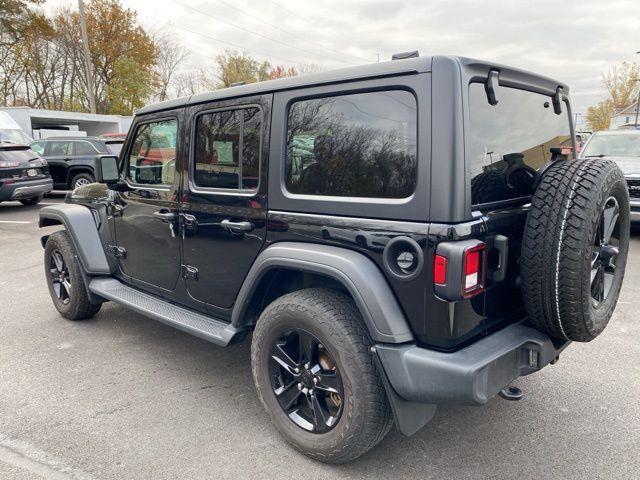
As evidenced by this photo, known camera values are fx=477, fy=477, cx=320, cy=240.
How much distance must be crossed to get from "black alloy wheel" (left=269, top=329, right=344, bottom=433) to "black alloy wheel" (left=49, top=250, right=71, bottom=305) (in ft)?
8.63

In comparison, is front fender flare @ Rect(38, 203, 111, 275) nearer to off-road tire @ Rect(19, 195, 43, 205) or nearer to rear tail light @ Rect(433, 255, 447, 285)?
rear tail light @ Rect(433, 255, 447, 285)

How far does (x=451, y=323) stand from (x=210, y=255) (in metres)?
1.59

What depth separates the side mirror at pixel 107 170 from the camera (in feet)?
11.9

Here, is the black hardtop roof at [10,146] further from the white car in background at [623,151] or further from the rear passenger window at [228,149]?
the white car in background at [623,151]

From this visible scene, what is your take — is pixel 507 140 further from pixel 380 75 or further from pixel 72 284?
pixel 72 284

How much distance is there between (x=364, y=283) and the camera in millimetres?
2111

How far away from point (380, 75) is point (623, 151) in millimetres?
7886

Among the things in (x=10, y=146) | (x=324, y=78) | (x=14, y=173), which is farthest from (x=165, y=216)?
(x=10, y=146)

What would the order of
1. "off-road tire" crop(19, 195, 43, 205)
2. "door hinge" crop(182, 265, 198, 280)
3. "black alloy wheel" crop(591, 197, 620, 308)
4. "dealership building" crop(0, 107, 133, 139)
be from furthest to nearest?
"dealership building" crop(0, 107, 133, 139)
"off-road tire" crop(19, 195, 43, 205)
"door hinge" crop(182, 265, 198, 280)
"black alloy wheel" crop(591, 197, 620, 308)

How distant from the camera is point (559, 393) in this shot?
3113mm

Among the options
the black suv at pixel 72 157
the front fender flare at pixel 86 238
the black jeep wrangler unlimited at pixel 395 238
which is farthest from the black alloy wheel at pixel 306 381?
the black suv at pixel 72 157

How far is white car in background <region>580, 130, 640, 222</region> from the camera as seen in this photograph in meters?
→ 7.27

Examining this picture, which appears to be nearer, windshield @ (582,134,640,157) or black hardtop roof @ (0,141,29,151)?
windshield @ (582,134,640,157)

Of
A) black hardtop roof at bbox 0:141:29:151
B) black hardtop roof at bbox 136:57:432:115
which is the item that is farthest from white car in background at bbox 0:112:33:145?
black hardtop roof at bbox 136:57:432:115
